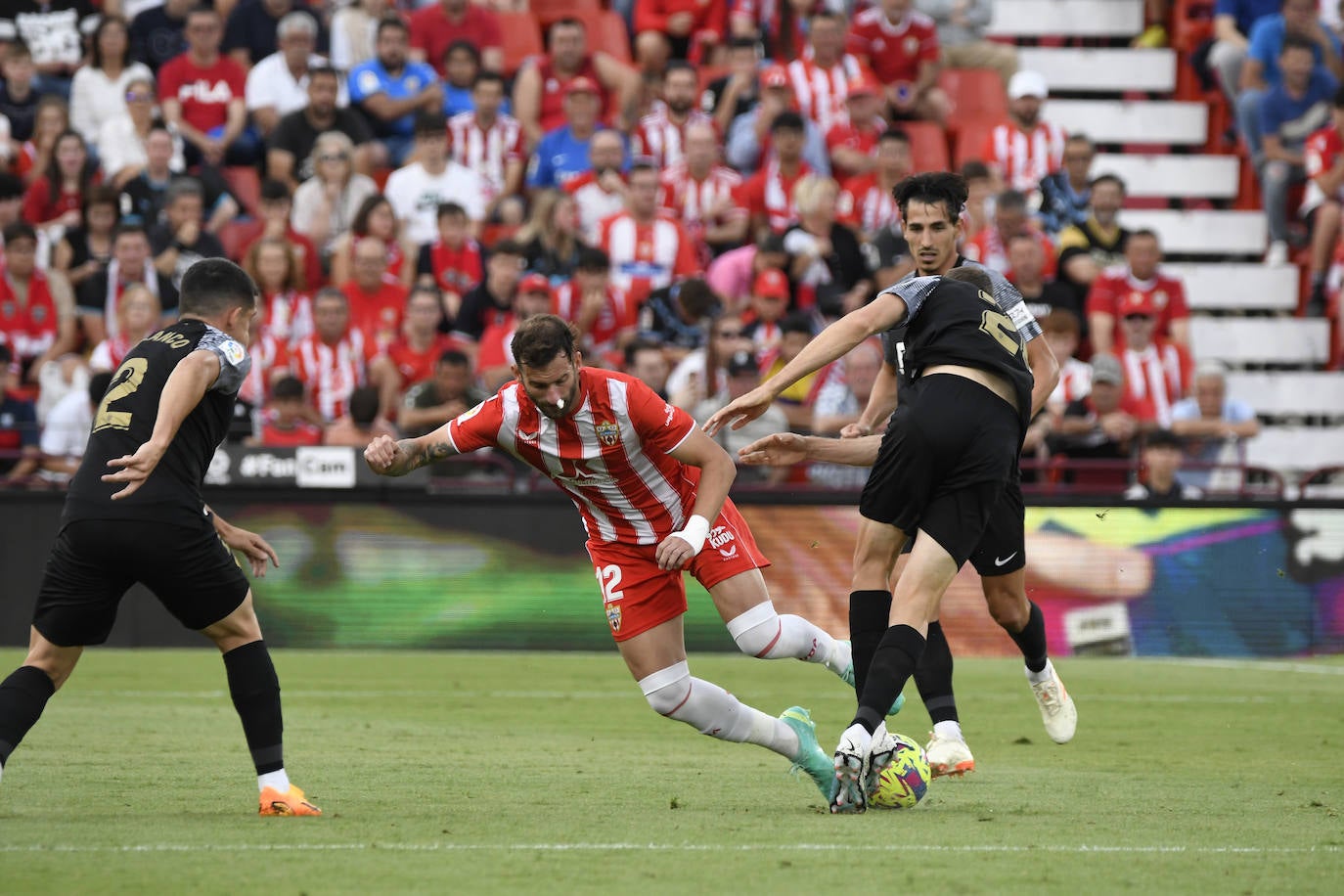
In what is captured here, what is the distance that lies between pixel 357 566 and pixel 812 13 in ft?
28.8

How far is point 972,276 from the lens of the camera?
728 centimetres

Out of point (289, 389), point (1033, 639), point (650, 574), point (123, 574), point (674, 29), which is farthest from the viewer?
point (674, 29)

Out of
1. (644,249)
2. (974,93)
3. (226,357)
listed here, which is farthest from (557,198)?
(226,357)

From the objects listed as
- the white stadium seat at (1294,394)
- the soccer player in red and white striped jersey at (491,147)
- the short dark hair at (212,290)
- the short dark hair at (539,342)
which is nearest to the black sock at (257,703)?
the short dark hair at (212,290)

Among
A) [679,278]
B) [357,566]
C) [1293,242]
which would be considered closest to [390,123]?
[679,278]

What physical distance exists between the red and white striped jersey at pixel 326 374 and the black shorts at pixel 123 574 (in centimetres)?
908

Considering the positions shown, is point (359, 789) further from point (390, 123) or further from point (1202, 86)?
point (1202, 86)

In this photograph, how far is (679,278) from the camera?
16.3 metres

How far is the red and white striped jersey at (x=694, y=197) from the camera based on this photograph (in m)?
17.4

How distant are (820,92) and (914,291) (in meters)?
12.1

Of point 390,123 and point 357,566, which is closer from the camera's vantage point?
point 357,566

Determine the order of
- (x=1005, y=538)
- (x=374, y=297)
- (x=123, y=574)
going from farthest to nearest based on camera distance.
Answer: (x=374, y=297)
(x=1005, y=538)
(x=123, y=574)

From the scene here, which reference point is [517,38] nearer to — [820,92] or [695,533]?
[820,92]

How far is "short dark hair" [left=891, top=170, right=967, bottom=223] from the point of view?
723cm
